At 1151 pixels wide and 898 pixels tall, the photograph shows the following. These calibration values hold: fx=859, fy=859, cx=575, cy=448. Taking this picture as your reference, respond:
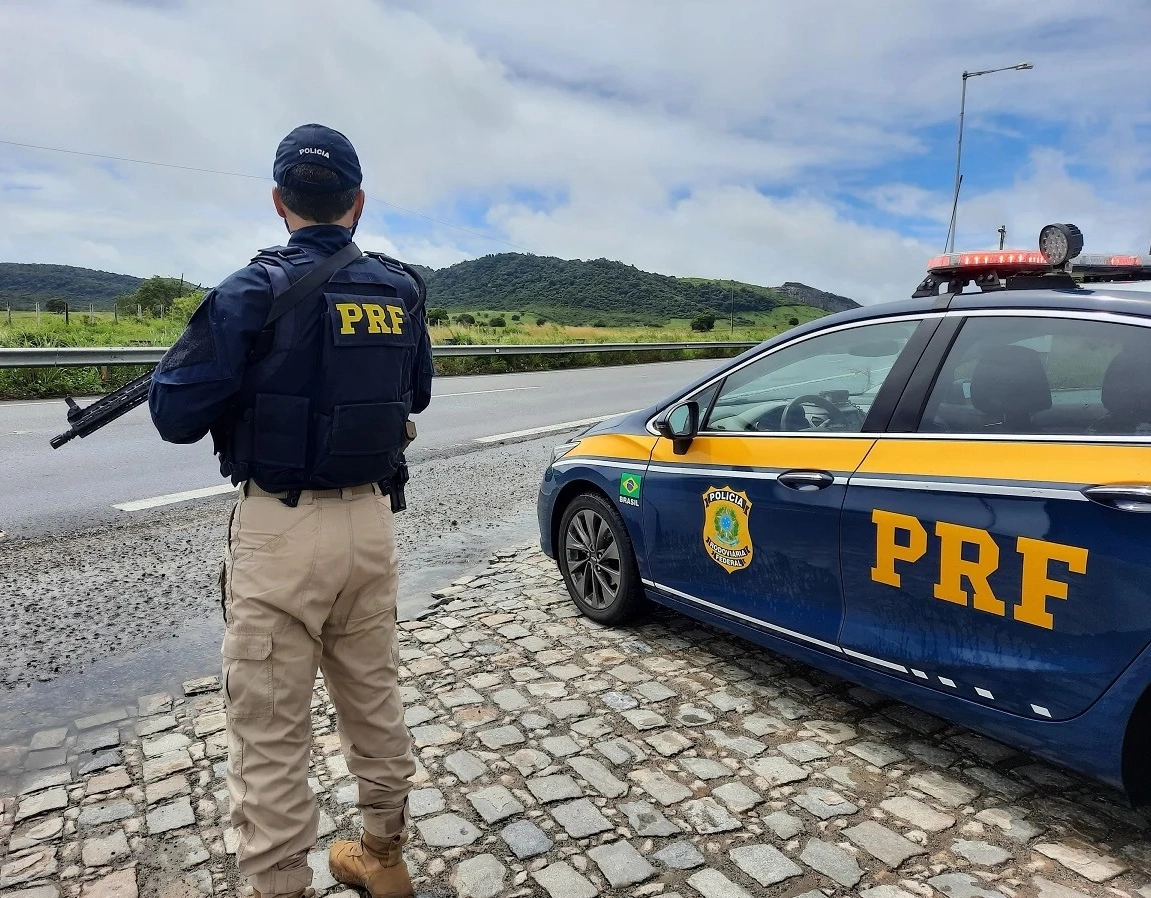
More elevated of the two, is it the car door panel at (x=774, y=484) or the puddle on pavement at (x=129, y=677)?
the car door panel at (x=774, y=484)

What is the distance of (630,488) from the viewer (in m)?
4.09

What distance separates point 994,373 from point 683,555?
1.49 metres

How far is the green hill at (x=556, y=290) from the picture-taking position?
147750 millimetres

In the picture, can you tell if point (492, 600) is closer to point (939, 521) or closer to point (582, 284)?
point (939, 521)

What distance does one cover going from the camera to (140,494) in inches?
272

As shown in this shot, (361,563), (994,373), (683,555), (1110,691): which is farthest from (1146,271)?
(361,563)

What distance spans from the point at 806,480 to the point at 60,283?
19735 cm

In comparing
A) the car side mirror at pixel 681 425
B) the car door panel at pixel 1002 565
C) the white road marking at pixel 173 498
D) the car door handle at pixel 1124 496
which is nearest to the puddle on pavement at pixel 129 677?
the car side mirror at pixel 681 425

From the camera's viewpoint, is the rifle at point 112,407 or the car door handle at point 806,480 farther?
the car door handle at point 806,480

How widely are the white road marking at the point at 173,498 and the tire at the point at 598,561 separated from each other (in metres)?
3.19

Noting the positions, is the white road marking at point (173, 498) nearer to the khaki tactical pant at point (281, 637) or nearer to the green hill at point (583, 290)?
the khaki tactical pant at point (281, 637)

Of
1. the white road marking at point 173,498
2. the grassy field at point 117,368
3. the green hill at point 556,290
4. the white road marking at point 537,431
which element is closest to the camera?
the white road marking at point 173,498

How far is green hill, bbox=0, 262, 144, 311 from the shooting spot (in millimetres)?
158625

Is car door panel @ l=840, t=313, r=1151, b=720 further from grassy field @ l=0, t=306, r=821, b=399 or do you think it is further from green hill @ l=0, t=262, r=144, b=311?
green hill @ l=0, t=262, r=144, b=311
